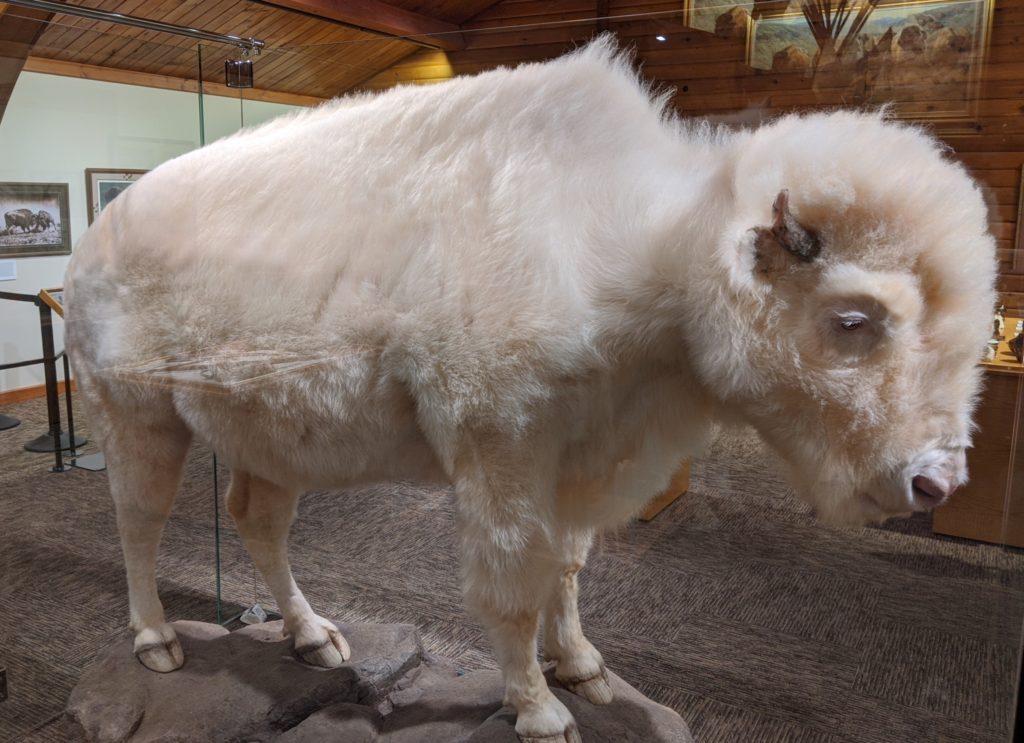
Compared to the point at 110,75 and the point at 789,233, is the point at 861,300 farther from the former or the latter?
the point at 110,75

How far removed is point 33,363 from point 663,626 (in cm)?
157

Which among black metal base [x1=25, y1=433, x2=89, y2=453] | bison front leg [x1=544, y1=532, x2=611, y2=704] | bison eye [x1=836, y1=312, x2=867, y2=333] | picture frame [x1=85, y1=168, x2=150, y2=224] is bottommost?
bison front leg [x1=544, y1=532, x2=611, y2=704]

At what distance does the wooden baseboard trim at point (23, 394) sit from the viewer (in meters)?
2.04

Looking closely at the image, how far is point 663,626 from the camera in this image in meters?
1.75

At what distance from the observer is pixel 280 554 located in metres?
2.06

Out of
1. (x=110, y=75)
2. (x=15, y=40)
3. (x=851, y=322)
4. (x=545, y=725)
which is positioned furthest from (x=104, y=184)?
(x=851, y=322)

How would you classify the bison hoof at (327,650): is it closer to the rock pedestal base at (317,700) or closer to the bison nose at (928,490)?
the rock pedestal base at (317,700)

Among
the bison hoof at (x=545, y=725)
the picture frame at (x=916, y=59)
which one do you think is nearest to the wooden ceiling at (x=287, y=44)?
the picture frame at (x=916, y=59)

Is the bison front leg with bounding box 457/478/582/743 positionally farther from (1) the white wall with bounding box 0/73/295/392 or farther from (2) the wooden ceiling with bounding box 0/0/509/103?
(1) the white wall with bounding box 0/73/295/392

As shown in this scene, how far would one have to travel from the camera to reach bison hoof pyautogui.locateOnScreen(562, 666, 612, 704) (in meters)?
1.74

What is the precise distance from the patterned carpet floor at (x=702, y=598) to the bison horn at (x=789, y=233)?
1.19 ft

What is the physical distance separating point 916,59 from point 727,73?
0.86 ft

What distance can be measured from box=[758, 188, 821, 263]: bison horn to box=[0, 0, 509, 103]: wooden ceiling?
0.69 meters

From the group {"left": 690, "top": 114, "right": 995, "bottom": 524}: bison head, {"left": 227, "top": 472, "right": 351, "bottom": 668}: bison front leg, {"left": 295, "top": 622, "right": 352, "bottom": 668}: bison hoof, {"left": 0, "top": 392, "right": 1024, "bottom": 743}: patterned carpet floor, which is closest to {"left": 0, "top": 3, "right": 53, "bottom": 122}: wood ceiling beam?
{"left": 0, "top": 392, "right": 1024, "bottom": 743}: patterned carpet floor
